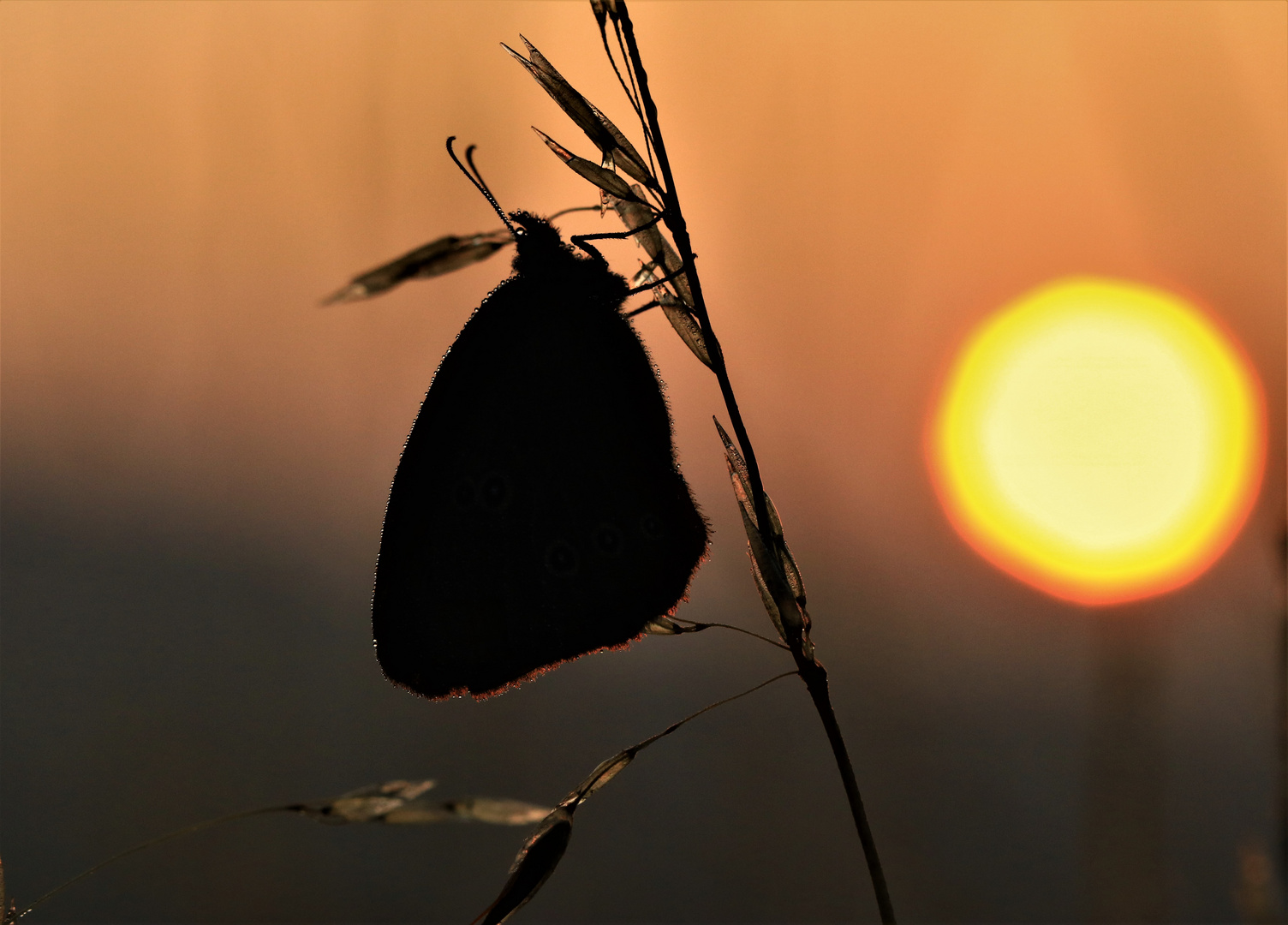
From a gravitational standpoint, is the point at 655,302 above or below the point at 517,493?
above

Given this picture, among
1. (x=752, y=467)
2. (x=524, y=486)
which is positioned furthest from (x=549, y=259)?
(x=752, y=467)

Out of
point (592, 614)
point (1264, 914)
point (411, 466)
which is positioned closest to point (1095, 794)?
point (1264, 914)

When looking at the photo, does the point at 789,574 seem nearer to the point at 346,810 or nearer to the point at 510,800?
the point at 510,800

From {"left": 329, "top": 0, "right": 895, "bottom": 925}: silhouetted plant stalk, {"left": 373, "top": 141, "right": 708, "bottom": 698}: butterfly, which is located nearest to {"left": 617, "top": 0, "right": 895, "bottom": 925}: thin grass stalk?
{"left": 329, "top": 0, "right": 895, "bottom": 925}: silhouetted plant stalk

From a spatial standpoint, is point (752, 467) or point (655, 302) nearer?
point (752, 467)

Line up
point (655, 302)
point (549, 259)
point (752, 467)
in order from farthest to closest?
point (549, 259) < point (655, 302) < point (752, 467)

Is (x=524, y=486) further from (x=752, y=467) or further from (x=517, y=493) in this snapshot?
(x=752, y=467)

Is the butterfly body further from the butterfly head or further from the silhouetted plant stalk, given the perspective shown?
the silhouetted plant stalk

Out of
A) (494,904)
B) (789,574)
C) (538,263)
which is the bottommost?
(494,904)
